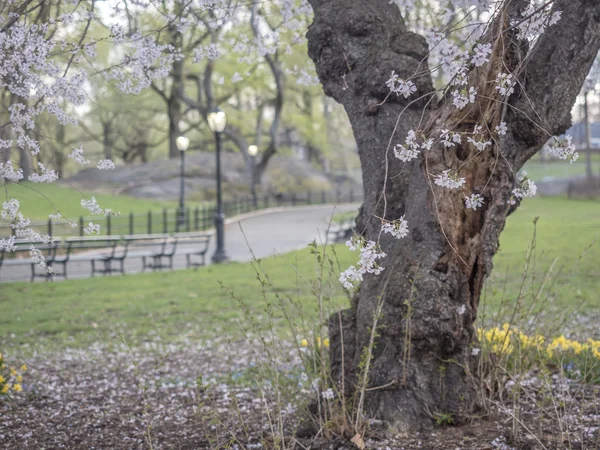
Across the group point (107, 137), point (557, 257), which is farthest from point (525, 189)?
point (107, 137)

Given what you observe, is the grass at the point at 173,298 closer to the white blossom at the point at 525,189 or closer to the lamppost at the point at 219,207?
the lamppost at the point at 219,207

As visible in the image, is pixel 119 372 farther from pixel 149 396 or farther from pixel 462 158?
pixel 462 158

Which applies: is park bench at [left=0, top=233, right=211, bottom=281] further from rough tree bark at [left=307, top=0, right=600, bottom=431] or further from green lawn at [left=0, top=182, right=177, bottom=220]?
rough tree bark at [left=307, top=0, right=600, bottom=431]

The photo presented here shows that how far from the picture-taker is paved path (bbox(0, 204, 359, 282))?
15.0m

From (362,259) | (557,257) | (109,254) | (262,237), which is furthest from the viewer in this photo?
(262,237)

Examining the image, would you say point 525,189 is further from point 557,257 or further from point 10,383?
point 10,383

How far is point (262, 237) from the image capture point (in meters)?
22.6

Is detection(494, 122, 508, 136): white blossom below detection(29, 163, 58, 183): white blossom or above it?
above

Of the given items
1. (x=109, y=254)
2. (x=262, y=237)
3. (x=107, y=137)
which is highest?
(x=107, y=137)

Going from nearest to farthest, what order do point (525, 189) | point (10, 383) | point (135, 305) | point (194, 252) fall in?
point (525, 189), point (10, 383), point (135, 305), point (194, 252)

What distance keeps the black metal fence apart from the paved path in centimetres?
93

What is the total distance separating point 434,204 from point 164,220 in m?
20.2

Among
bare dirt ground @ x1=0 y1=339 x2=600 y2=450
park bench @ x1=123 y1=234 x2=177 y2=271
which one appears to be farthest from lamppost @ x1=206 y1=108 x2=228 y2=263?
bare dirt ground @ x1=0 y1=339 x2=600 y2=450

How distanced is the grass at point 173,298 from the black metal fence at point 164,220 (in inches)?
77.8
